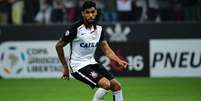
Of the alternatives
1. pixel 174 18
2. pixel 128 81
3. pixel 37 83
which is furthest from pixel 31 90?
pixel 174 18

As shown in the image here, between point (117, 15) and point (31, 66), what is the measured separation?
3.16 metres

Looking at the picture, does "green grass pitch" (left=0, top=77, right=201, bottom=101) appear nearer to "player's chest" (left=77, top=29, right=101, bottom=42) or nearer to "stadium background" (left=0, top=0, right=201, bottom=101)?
"stadium background" (left=0, top=0, right=201, bottom=101)

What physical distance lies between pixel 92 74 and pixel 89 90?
6.10 meters

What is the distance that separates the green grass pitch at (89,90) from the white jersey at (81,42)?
140 inches

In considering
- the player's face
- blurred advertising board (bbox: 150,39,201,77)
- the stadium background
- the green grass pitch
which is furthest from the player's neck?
blurred advertising board (bbox: 150,39,201,77)

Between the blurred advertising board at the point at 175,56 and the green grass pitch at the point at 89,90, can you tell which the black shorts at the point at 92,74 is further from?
the blurred advertising board at the point at 175,56

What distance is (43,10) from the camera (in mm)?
22156

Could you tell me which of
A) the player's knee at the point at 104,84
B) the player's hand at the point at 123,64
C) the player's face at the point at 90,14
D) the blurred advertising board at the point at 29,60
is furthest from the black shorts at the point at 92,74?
the blurred advertising board at the point at 29,60

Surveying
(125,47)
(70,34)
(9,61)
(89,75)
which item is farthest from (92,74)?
(9,61)

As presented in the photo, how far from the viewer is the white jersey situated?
10.9m

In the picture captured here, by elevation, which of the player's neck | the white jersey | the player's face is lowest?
the white jersey

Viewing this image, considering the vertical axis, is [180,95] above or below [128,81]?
above

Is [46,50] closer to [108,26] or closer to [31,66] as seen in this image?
[31,66]

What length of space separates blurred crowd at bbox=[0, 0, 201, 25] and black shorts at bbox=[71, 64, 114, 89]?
1048cm
